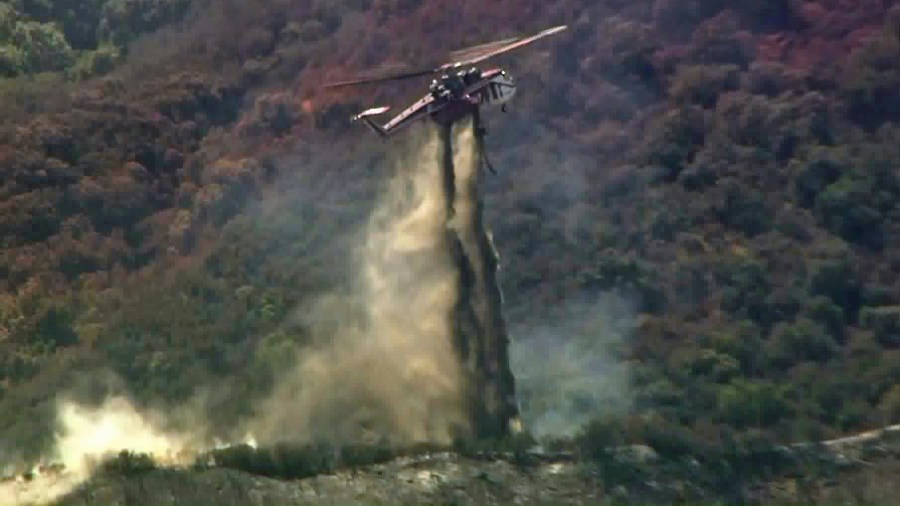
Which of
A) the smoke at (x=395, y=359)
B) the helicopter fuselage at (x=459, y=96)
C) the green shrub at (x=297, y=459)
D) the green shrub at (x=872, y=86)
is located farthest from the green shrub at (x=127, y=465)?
the green shrub at (x=872, y=86)

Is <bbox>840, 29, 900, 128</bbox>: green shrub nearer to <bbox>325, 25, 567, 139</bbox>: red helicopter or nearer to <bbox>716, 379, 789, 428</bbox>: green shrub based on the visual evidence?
<bbox>716, 379, 789, 428</bbox>: green shrub

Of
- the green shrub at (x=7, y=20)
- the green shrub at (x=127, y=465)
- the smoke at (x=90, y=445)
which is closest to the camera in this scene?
the green shrub at (x=127, y=465)

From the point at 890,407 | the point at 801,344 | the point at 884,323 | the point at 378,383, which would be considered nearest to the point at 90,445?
the point at 378,383

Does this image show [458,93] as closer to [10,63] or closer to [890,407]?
[890,407]

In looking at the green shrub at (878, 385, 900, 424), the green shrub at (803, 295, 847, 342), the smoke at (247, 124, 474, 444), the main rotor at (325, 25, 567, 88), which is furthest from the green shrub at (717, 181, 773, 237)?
the main rotor at (325, 25, 567, 88)

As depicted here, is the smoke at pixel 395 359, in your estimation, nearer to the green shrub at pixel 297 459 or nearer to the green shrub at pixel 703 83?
the green shrub at pixel 297 459
